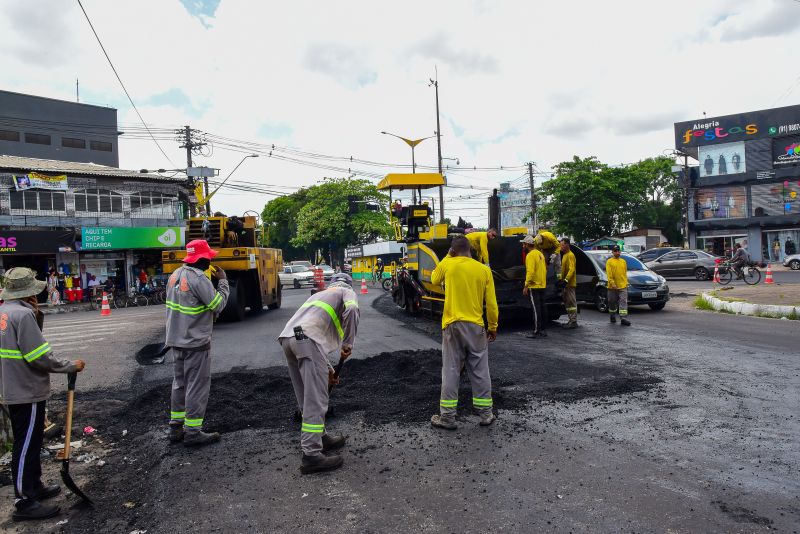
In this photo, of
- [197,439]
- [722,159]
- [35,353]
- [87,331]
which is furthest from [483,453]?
[722,159]

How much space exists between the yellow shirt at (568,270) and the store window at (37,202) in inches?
1091

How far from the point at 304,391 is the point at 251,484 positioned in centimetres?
73

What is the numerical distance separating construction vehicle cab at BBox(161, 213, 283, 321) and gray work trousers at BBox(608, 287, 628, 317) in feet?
27.2

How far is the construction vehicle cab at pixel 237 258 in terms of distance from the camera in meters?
13.9

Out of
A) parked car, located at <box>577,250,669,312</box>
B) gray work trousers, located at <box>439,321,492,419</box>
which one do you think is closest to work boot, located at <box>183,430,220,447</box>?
gray work trousers, located at <box>439,321,492,419</box>

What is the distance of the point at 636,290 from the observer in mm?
14086

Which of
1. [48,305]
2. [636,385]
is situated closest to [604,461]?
[636,385]

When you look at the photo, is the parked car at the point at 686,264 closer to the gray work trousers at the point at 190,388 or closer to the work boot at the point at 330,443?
the work boot at the point at 330,443

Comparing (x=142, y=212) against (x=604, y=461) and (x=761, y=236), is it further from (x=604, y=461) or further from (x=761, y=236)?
(x=761, y=236)

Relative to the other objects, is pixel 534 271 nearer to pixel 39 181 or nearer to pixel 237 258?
pixel 237 258

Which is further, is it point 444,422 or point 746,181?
point 746,181

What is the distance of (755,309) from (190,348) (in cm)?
1265

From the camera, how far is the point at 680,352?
27.6ft

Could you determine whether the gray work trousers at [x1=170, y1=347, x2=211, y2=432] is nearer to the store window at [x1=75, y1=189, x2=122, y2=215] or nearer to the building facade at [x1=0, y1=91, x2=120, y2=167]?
the store window at [x1=75, y1=189, x2=122, y2=215]
